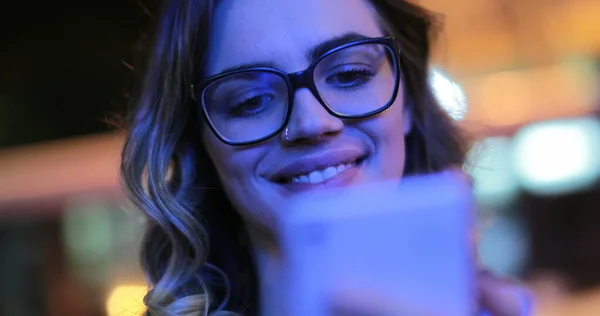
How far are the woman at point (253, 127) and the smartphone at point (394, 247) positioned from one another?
112 millimetres

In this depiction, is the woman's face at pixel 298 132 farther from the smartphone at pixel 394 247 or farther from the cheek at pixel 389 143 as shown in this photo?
the smartphone at pixel 394 247

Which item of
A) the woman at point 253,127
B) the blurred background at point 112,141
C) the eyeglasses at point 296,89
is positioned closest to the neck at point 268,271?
the woman at point 253,127

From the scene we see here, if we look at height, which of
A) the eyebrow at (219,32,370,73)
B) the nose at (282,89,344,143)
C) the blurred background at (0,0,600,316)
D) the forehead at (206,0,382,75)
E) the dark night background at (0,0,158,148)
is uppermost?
the forehead at (206,0,382,75)

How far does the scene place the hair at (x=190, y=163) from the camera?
25.0 inches

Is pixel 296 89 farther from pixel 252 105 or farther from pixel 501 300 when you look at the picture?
pixel 501 300

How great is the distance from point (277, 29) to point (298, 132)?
0.33 ft

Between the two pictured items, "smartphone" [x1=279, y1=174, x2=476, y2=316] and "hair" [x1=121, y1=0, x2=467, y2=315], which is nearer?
"smartphone" [x1=279, y1=174, x2=476, y2=316]

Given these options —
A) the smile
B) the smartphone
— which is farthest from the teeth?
the smartphone

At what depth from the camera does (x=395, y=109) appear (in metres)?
0.61

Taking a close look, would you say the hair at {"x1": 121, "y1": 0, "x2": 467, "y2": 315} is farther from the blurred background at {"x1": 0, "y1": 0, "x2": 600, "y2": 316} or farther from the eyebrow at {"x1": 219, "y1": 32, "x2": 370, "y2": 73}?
the blurred background at {"x1": 0, "y1": 0, "x2": 600, "y2": 316}

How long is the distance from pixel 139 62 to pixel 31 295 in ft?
3.02

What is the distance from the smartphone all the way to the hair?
208 millimetres

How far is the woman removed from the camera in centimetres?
58

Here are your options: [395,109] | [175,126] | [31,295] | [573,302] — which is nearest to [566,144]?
[573,302]
